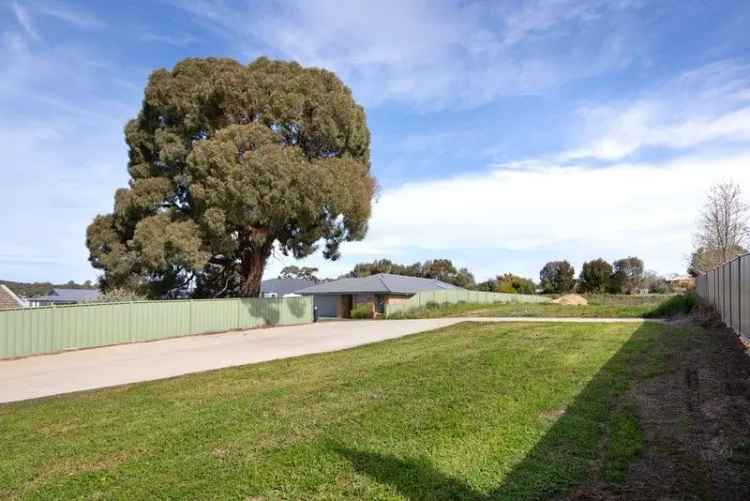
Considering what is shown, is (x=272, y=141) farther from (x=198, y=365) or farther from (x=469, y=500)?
(x=469, y=500)

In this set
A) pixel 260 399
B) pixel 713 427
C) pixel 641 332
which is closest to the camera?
pixel 713 427

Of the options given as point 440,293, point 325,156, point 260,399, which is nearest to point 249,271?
point 325,156

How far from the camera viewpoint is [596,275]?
214 ft

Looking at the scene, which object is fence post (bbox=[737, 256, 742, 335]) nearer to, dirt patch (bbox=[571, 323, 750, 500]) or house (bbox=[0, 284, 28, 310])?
dirt patch (bbox=[571, 323, 750, 500])

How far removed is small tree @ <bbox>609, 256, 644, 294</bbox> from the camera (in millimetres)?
65000

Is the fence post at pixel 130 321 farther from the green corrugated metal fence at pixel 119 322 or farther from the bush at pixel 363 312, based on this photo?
the bush at pixel 363 312

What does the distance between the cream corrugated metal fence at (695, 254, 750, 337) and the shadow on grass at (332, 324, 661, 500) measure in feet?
18.4

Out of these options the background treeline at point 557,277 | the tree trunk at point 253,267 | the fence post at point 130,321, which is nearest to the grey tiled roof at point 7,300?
the fence post at point 130,321

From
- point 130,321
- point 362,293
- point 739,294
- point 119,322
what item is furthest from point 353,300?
point 739,294

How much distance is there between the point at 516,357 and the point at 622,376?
2.42 metres

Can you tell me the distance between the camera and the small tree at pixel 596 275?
64750 millimetres

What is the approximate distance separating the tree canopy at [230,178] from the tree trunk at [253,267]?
61mm

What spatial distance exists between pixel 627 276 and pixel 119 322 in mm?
63420

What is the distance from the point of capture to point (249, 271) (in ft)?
95.0
